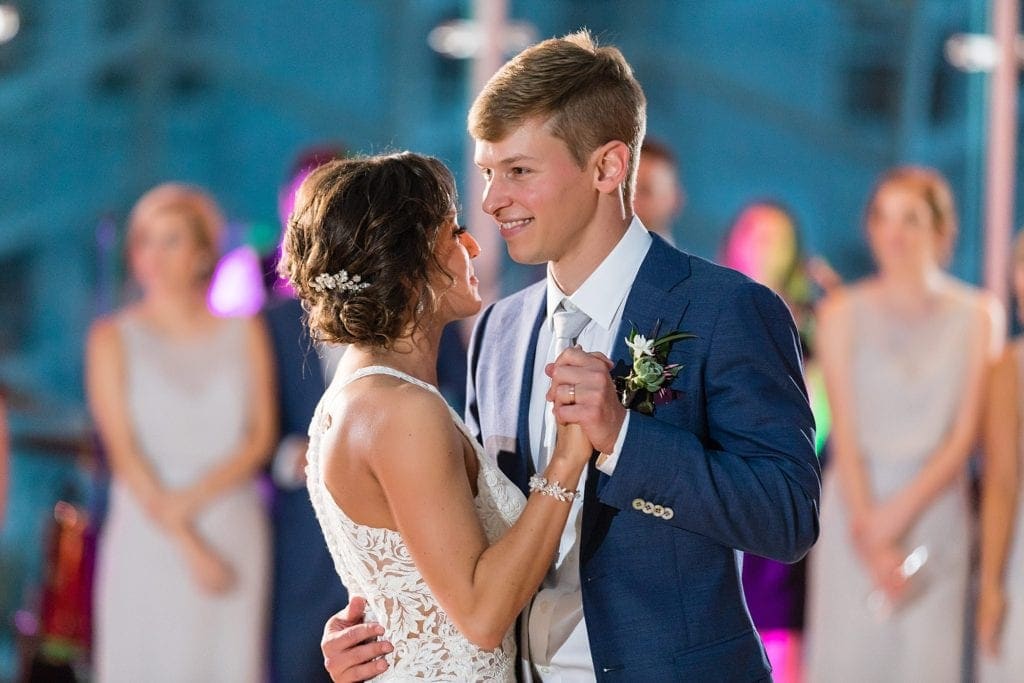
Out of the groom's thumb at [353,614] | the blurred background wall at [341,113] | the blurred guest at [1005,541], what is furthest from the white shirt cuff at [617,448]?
the blurred background wall at [341,113]

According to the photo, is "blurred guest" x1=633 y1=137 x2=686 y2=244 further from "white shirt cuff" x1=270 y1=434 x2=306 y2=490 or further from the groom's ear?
the groom's ear

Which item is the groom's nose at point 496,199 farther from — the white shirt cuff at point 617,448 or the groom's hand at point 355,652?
the groom's hand at point 355,652

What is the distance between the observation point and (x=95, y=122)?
631 centimetres

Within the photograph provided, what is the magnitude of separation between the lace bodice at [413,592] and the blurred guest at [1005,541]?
116 inches

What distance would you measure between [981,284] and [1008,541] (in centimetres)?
168

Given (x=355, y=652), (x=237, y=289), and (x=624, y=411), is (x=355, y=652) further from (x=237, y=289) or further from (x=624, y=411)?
(x=237, y=289)

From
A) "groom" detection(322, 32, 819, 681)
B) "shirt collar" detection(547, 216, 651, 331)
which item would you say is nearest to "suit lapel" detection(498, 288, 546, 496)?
"groom" detection(322, 32, 819, 681)

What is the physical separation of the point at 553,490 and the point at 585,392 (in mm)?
225

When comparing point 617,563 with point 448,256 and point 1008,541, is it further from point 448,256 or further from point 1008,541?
point 1008,541

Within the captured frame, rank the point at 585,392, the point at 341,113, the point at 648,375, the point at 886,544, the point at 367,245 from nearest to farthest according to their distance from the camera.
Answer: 1. the point at 585,392
2. the point at 648,375
3. the point at 367,245
4. the point at 886,544
5. the point at 341,113

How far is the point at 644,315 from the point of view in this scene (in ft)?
8.55

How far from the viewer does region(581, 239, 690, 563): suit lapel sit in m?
2.56

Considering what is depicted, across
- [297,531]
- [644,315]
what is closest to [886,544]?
[297,531]

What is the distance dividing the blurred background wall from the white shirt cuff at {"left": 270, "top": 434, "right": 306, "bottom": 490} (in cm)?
128
